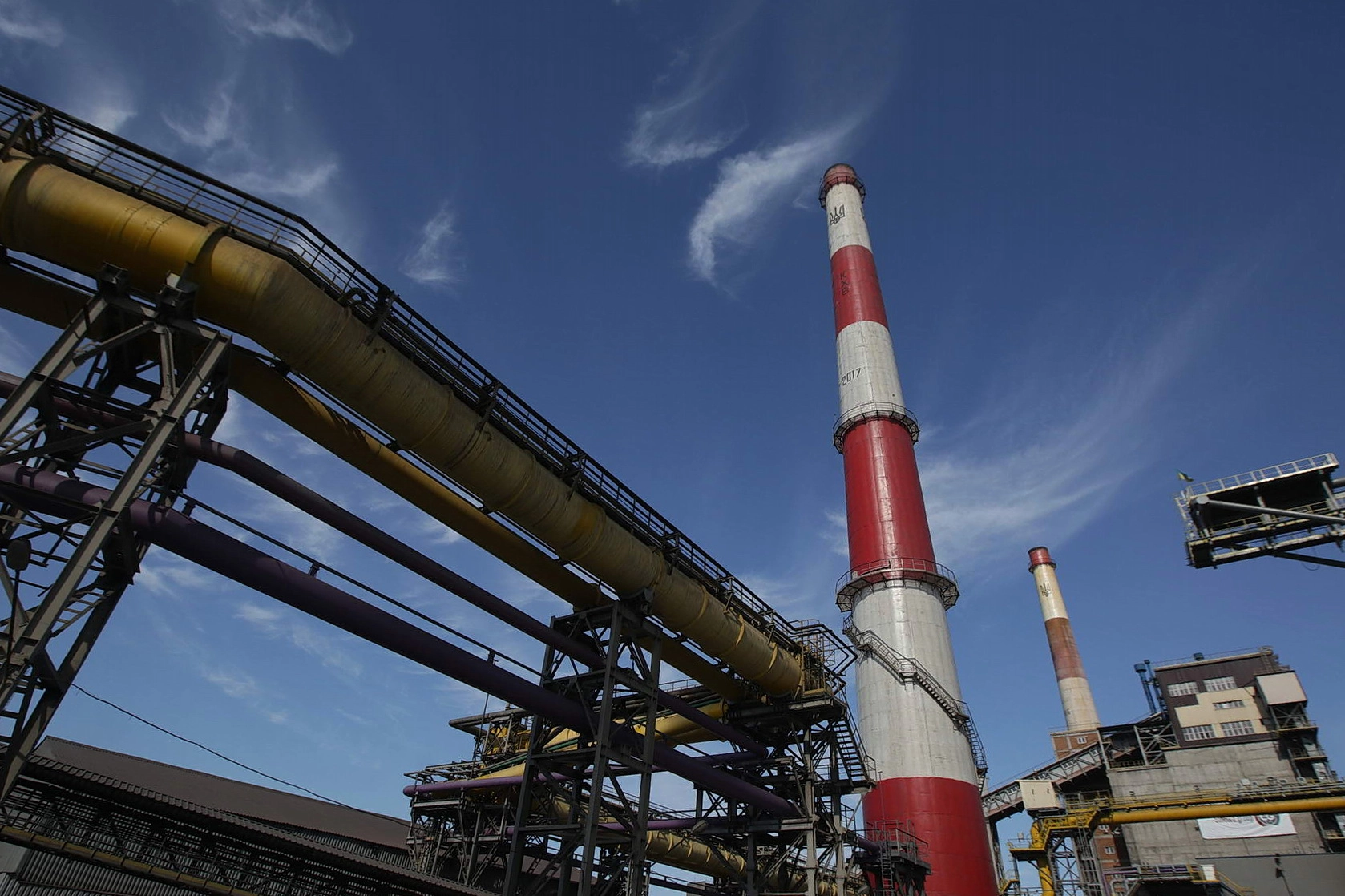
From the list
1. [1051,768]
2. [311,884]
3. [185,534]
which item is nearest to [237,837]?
[311,884]

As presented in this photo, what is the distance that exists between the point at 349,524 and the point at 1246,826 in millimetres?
47728

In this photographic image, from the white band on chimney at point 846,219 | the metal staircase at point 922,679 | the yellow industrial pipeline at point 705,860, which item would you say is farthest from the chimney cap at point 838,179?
the yellow industrial pipeline at point 705,860

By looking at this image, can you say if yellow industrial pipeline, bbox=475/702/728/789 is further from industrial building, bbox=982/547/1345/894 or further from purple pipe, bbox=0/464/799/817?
industrial building, bbox=982/547/1345/894

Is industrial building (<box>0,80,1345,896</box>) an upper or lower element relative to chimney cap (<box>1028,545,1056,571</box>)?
lower

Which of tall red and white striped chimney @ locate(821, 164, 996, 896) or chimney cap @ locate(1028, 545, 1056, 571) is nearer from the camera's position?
tall red and white striped chimney @ locate(821, 164, 996, 896)

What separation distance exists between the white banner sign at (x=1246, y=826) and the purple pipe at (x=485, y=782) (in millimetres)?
32307

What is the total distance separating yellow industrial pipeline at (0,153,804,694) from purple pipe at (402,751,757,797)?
300 inches

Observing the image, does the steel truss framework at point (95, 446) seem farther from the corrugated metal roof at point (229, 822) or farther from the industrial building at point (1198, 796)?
the industrial building at point (1198, 796)

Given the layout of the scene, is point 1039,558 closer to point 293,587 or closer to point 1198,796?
point 1198,796

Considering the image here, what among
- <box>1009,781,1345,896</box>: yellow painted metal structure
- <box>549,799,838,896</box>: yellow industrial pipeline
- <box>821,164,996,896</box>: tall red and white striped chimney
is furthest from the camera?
<box>1009,781,1345,896</box>: yellow painted metal structure

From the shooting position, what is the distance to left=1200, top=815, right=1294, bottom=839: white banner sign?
38.9m

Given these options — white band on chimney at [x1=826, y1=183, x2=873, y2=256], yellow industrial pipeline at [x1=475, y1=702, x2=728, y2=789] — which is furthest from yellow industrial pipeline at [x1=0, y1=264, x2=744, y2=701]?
white band on chimney at [x1=826, y1=183, x2=873, y2=256]

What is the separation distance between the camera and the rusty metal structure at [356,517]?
10.4m

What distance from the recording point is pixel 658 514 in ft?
63.8
